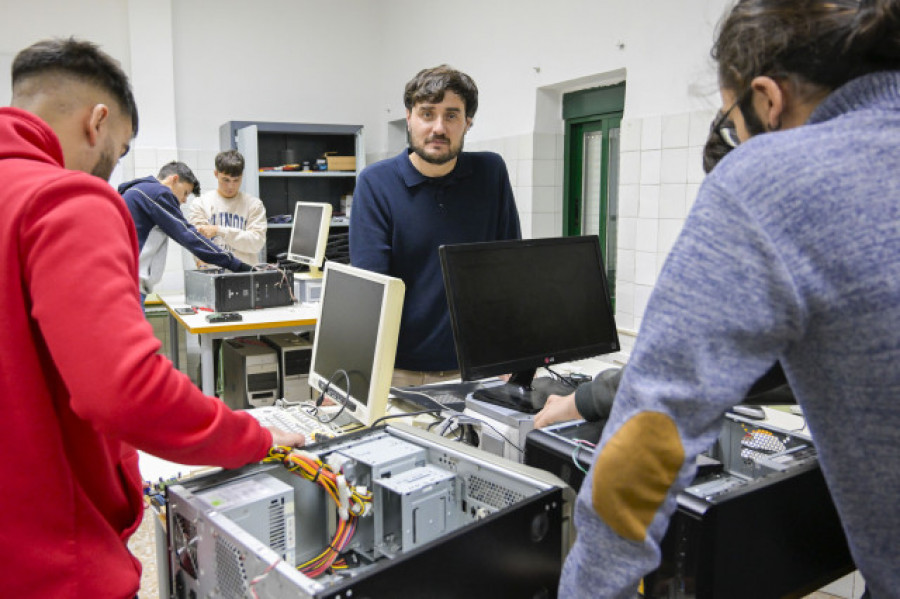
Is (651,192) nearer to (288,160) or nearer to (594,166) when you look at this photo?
(594,166)

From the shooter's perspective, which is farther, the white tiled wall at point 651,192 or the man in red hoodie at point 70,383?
the white tiled wall at point 651,192

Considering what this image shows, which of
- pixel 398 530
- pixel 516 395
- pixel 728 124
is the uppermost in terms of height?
pixel 728 124

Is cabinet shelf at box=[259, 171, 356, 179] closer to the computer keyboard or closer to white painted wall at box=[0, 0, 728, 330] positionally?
white painted wall at box=[0, 0, 728, 330]

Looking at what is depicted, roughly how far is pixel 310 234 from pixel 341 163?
1660 mm

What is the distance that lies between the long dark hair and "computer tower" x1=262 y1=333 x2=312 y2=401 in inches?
123

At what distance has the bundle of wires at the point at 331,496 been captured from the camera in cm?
118

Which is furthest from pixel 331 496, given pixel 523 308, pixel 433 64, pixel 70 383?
pixel 433 64

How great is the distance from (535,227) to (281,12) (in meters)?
3.38

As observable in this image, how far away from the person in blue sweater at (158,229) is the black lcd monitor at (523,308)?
2.68m

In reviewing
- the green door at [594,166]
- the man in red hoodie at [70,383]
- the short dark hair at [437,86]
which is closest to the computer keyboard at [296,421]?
the man in red hoodie at [70,383]

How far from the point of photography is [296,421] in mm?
1866

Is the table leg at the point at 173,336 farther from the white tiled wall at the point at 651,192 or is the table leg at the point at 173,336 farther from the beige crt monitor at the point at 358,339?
the beige crt monitor at the point at 358,339

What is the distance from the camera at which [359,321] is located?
1.71 metres

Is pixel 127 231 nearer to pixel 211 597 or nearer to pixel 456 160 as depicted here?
pixel 211 597
